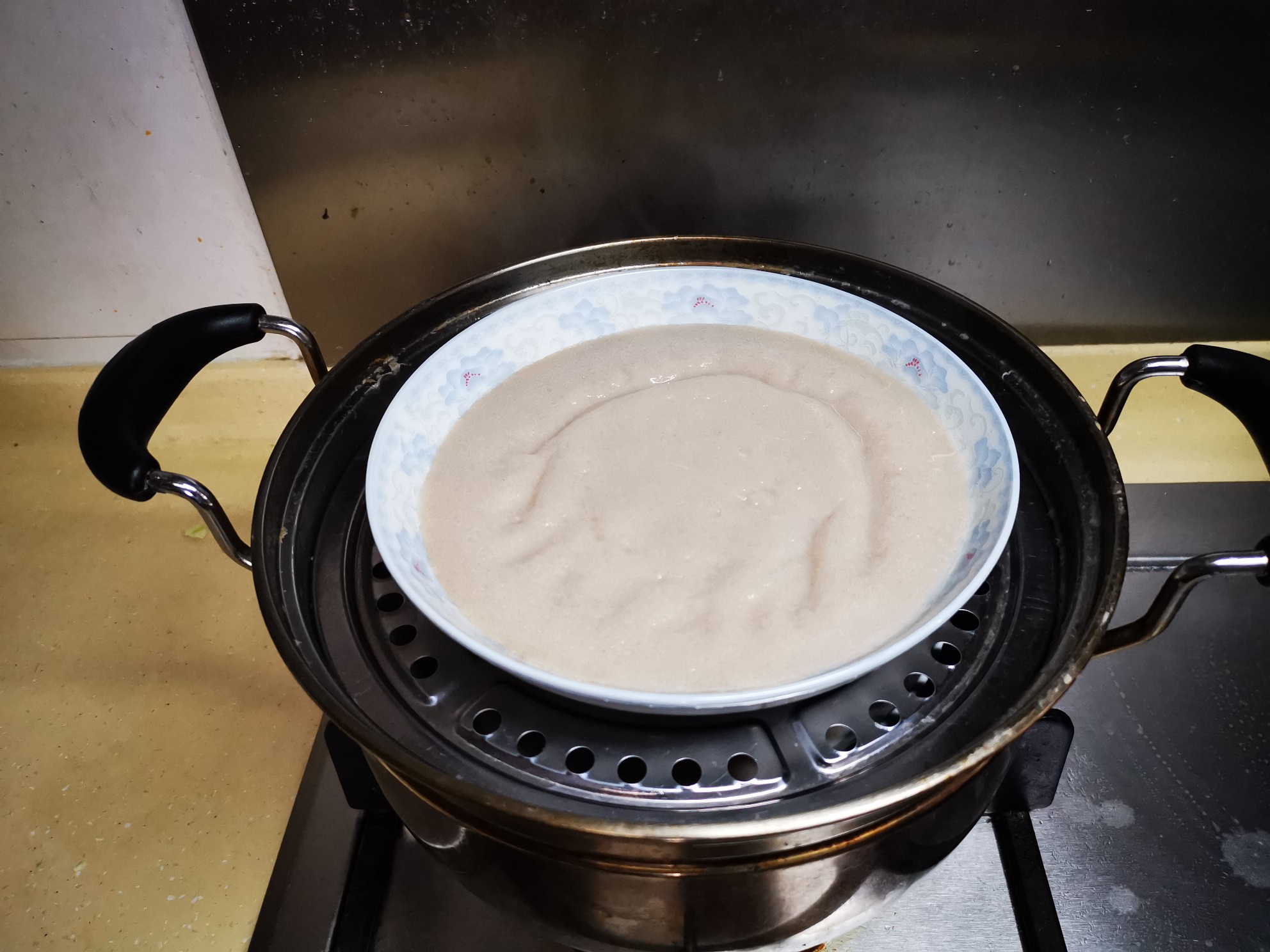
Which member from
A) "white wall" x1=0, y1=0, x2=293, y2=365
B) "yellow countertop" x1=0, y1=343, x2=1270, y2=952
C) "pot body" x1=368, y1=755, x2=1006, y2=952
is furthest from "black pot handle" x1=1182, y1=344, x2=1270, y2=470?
"white wall" x1=0, y1=0, x2=293, y2=365

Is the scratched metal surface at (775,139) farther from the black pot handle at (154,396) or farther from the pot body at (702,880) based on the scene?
the pot body at (702,880)

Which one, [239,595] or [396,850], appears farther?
[239,595]

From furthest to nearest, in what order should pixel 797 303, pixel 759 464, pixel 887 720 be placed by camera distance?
pixel 797 303 < pixel 759 464 < pixel 887 720

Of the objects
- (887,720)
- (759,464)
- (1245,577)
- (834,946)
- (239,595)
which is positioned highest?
(759,464)

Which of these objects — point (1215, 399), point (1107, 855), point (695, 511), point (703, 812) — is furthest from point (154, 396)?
point (1107, 855)

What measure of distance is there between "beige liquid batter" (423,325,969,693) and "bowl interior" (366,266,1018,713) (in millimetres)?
17

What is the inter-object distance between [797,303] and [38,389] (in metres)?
1.24

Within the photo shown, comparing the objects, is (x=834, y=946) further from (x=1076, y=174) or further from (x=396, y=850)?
(x=1076, y=174)

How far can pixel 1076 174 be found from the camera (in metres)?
1.16

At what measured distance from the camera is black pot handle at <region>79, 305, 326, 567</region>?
73 cm

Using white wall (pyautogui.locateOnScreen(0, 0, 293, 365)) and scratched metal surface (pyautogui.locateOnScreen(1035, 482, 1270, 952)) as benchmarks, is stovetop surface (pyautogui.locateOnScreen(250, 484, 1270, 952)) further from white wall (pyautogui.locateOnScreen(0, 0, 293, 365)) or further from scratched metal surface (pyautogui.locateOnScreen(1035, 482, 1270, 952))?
white wall (pyautogui.locateOnScreen(0, 0, 293, 365))

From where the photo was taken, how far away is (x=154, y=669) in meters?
1.19

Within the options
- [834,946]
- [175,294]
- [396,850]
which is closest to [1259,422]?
[834,946]

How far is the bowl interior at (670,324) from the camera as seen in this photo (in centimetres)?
61
